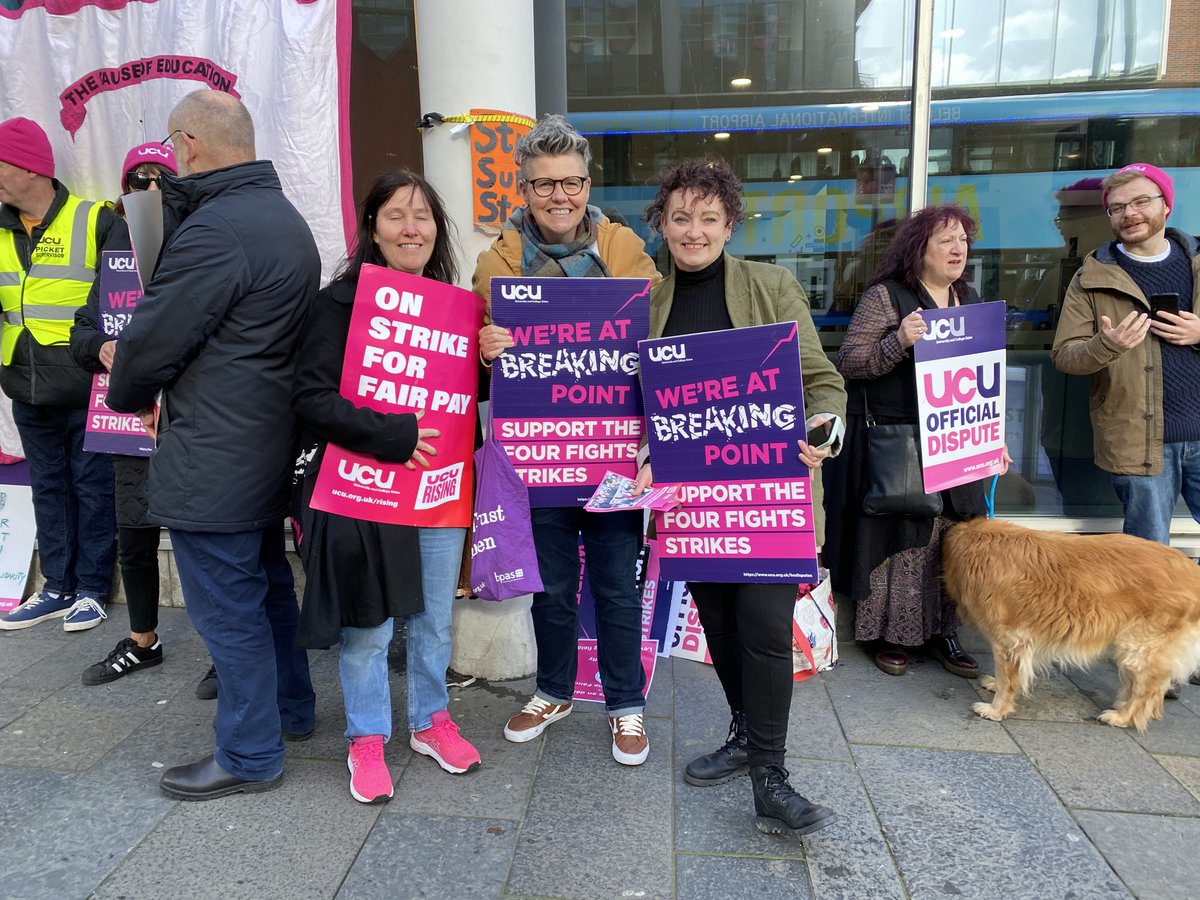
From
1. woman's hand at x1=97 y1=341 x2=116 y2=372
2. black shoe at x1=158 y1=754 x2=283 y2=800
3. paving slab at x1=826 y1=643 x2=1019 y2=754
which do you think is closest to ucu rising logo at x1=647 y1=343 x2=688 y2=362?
paving slab at x1=826 y1=643 x2=1019 y2=754

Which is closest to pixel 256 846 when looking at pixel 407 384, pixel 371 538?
pixel 371 538

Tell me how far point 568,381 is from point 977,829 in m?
1.89

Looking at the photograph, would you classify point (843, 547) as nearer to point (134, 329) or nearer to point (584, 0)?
point (134, 329)

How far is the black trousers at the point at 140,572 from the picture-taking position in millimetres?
3559

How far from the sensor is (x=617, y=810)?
267 cm

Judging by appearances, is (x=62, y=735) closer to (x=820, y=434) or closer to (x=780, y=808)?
(x=780, y=808)

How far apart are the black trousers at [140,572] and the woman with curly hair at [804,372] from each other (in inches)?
90.1

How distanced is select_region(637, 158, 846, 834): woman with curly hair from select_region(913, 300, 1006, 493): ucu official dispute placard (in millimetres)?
1035

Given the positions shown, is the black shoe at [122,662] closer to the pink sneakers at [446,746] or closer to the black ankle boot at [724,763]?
the pink sneakers at [446,746]

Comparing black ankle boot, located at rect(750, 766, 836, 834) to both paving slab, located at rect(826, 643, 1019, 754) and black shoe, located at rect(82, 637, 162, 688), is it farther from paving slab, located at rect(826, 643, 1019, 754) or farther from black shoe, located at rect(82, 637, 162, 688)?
black shoe, located at rect(82, 637, 162, 688)

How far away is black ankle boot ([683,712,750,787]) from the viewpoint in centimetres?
280

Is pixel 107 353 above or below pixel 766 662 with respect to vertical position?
above

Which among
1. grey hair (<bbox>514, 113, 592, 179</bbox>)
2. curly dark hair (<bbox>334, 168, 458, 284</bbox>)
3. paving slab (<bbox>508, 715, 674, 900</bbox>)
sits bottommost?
paving slab (<bbox>508, 715, 674, 900</bbox>)

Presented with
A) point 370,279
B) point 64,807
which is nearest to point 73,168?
point 370,279
